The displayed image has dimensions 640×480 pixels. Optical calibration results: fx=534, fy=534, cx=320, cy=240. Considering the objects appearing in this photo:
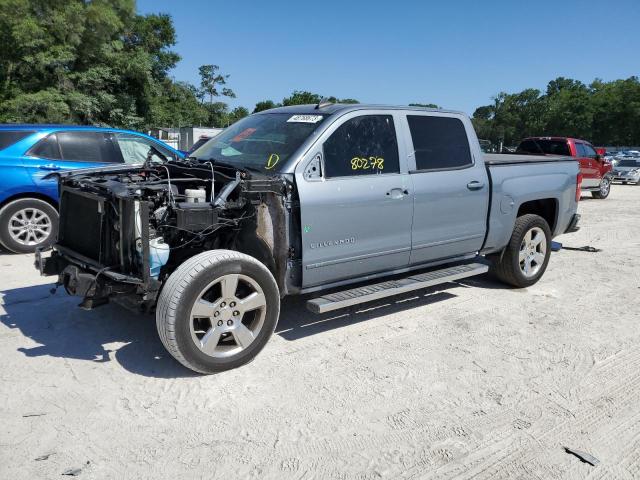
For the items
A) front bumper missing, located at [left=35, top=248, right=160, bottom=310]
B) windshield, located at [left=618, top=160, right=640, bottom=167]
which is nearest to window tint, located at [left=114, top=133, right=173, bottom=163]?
front bumper missing, located at [left=35, top=248, right=160, bottom=310]

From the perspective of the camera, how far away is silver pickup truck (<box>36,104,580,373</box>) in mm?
3684

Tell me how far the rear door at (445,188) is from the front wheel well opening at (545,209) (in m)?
1.14

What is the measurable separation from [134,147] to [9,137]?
164cm

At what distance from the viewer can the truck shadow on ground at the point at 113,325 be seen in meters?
4.00

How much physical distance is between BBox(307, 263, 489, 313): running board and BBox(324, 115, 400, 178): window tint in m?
0.98

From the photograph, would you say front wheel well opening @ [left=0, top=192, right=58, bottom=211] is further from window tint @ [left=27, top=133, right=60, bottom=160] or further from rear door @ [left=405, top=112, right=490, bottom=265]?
rear door @ [left=405, top=112, right=490, bottom=265]

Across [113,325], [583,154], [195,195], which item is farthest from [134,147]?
[583,154]

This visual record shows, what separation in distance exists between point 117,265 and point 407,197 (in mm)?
2446

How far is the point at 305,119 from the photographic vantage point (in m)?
4.54

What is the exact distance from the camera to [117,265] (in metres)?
3.84

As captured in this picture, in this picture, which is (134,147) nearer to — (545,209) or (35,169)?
(35,169)

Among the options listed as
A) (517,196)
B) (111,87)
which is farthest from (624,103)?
(517,196)

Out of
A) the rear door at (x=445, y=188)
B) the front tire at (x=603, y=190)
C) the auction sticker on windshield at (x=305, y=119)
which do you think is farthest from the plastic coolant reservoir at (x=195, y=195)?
the front tire at (x=603, y=190)

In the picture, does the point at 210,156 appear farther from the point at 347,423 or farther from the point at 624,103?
the point at 624,103
